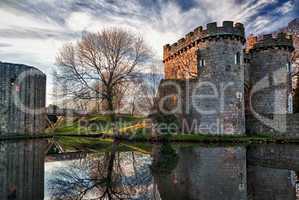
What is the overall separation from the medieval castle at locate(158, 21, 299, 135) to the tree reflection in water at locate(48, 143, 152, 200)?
408 inches

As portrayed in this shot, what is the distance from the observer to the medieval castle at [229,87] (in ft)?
59.3

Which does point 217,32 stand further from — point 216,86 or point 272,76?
point 272,76

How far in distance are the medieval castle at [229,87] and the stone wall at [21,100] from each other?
1182cm

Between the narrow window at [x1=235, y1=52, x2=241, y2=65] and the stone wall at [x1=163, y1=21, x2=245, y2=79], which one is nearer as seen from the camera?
the stone wall at [x1=163, y1=21, x2=245, y2=79]

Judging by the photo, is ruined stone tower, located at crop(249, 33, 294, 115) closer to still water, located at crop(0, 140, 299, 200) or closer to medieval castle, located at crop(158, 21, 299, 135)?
medieval castle, located at crop(158, 21, 299, 135)

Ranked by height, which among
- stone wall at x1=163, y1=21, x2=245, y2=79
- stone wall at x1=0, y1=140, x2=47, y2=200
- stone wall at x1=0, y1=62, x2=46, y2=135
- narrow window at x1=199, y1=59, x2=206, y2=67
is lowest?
stone wall at x1=0, y1=140, x2=47, y2=200

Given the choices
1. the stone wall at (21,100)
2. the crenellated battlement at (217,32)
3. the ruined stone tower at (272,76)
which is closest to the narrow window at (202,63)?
the crenellated battlement at (217,32)

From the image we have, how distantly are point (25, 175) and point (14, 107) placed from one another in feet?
52.4

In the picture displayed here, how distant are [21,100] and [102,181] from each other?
18.5 metres

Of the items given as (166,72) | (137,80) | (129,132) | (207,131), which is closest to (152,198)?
(207,131)

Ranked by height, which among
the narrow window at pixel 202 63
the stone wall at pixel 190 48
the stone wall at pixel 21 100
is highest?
the stone wall at pixel 190 48

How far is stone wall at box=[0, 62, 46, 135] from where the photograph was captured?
20875 millimetres

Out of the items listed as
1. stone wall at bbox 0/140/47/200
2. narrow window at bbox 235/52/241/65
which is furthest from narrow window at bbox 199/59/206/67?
stone wall at bbox 0/140/47/200

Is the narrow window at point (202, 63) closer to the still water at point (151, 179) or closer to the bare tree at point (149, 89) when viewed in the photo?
the still water at point (151, 179)
